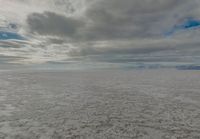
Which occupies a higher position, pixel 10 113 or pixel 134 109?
pixel 10 113

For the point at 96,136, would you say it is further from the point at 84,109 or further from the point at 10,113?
the point at 10,113

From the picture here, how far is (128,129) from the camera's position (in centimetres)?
724

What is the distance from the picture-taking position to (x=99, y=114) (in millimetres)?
9531

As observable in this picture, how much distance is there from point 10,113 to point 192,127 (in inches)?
453

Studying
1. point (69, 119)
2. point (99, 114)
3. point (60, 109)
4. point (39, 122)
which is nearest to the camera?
point (39, 122)

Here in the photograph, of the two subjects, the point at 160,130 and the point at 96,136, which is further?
the point at 160,130

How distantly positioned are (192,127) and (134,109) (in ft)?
13.2

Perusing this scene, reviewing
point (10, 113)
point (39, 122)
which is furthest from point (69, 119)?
point (10, 113)

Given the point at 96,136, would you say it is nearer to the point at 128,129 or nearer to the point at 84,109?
the point at 128,129

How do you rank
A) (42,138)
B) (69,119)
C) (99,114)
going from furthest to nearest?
(99,114)
(69,119)
(42,138)

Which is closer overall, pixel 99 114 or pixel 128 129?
pixel 128 129

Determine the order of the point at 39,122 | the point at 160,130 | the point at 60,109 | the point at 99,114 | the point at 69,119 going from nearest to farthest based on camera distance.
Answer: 1. the point at 160,130
2. the point at 39,122
3. the point at 69,119
4. the point at 99,114
5. the point at 60,109

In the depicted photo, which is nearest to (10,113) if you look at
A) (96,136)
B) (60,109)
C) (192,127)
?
(60,109)

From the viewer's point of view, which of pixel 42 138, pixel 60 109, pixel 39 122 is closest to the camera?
pixel 42 138
